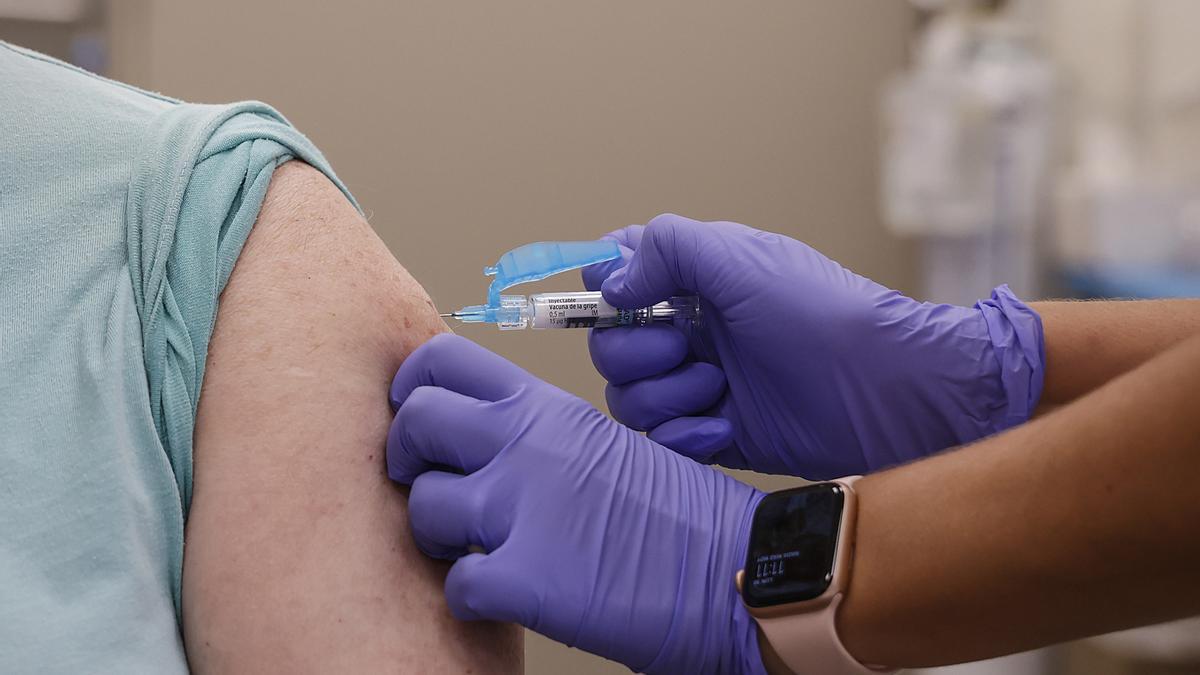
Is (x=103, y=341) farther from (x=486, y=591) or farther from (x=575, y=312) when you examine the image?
(x=575, y=312)

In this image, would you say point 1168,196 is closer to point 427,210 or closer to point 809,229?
point 809,229

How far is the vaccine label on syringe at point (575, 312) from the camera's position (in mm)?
1057

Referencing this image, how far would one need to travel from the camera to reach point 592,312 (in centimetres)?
112

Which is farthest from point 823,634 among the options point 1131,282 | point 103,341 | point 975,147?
point 975,147

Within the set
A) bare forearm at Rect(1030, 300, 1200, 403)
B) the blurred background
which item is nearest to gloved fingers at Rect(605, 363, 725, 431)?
bare forearm at Rect(1030, 300, 1200, 403)

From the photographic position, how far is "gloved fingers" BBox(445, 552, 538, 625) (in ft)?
2.71

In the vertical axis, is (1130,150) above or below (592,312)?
above

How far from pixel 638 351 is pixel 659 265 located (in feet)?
0.32

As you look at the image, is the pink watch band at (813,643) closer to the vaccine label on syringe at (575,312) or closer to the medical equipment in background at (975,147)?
the vaccine label on syringe at (575,312)

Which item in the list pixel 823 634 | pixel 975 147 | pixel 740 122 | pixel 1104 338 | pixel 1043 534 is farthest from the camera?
pixel 740 122

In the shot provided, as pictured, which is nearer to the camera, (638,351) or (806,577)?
(806,577)

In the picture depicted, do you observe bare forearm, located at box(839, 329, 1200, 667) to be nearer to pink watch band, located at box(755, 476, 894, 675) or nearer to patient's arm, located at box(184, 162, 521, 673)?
pink watch band, located at box(755, 476, 894, 675)

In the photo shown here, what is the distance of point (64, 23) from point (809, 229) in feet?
5.08

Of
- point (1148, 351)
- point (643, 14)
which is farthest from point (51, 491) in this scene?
point (643, 14)
